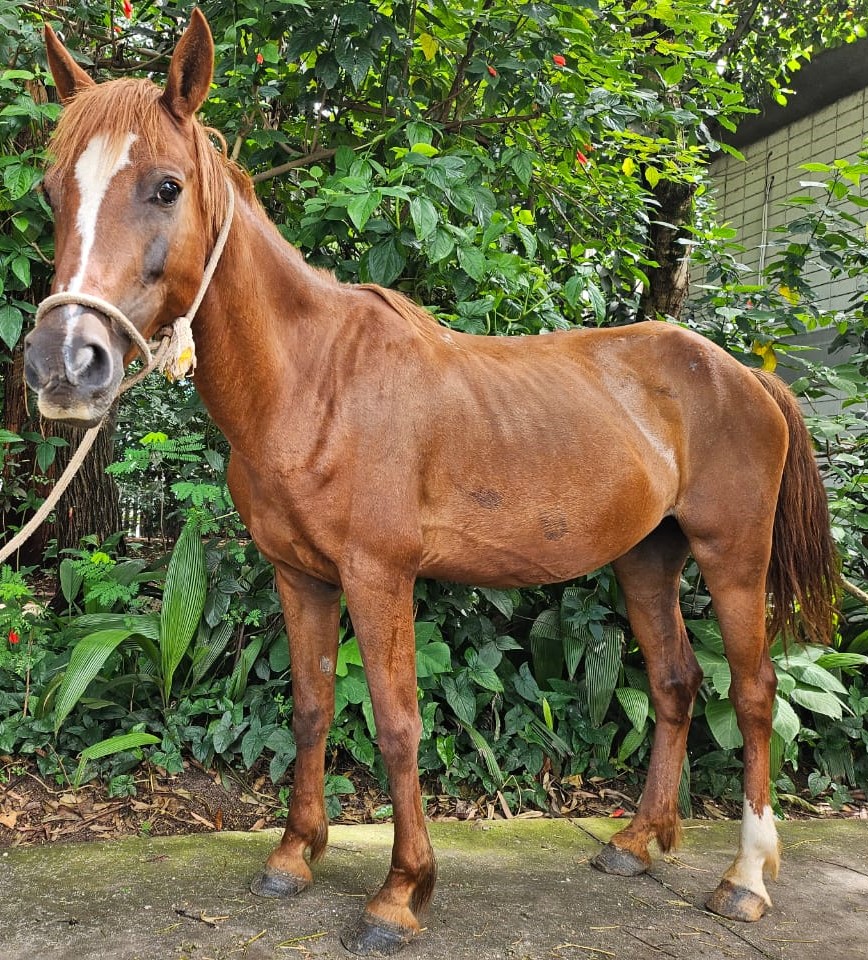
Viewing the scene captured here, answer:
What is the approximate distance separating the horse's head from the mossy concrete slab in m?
1.43

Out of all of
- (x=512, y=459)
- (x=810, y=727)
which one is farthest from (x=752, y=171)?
(x=512, y=459)

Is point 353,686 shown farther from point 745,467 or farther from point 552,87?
point 552,87

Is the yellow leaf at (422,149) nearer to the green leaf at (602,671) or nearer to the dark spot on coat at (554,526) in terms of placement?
the dark spot on coat at (554,526)

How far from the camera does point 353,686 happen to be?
3.13 m

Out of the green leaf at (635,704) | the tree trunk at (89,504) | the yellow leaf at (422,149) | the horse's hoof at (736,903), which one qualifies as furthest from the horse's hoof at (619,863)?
the tree trunk at (89,504)

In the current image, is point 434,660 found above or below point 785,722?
above

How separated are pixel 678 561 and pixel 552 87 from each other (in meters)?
2.17

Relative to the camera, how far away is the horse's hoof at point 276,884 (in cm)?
239

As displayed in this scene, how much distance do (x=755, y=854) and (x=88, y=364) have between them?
8.14 ft

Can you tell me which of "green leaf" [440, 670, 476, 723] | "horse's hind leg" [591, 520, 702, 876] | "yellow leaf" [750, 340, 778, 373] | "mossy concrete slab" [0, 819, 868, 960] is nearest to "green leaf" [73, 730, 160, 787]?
"mossy concrete slab" [0, 819, 868, 960]

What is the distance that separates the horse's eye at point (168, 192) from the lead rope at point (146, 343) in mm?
186

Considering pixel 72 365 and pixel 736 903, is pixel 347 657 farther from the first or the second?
pixel 72 365

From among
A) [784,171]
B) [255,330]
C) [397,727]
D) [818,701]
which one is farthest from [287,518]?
[784,171]

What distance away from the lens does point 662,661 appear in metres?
3.07
